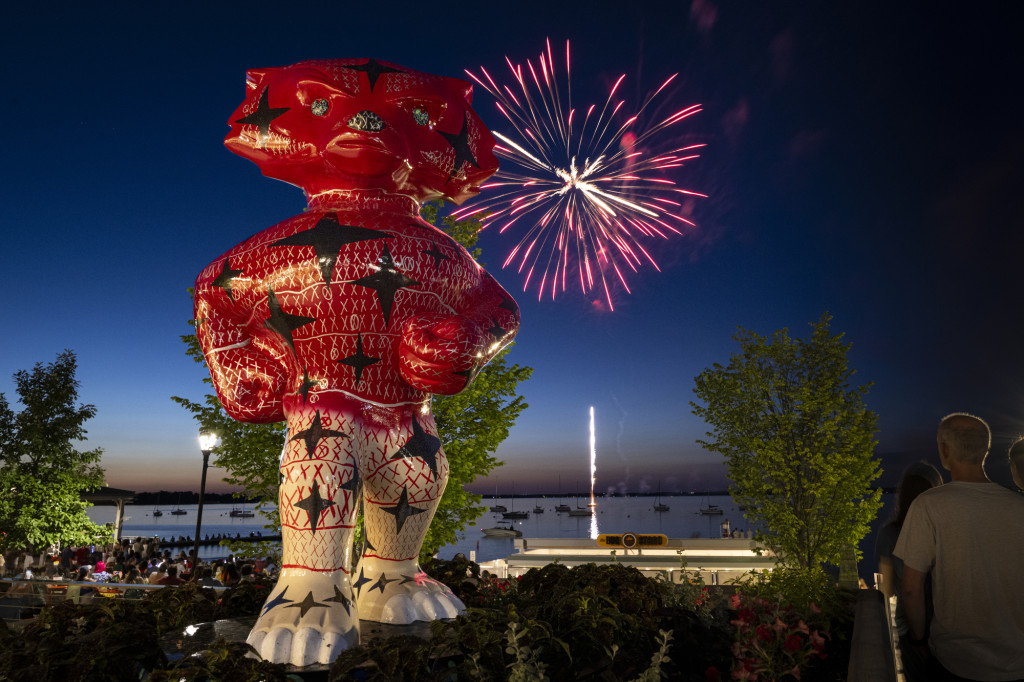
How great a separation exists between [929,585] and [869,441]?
29.8 feet

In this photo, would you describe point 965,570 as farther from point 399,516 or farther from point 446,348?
point 399,516

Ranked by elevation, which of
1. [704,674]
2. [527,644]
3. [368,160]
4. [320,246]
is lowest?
[704,674]

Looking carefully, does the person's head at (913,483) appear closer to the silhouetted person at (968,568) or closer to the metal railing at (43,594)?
the silhouetted person at (968,568)

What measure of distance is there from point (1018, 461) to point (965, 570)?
1.45 metres

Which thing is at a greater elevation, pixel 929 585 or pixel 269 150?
pixel 269 150

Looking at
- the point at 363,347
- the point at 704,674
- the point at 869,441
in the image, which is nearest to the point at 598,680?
the point at 704,674

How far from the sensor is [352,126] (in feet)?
11.7

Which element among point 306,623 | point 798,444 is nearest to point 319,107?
point 306,623

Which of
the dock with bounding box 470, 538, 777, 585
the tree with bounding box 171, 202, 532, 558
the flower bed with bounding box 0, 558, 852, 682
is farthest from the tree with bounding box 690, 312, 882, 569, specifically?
the flower bed with bounding box 0, 558, 852, 682

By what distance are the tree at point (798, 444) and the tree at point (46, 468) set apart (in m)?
13.1

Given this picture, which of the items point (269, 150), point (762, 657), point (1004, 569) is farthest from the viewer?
point (269, 150)

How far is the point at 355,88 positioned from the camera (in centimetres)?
363

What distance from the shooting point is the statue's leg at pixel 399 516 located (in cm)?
350

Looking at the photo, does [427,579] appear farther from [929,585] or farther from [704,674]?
[929,585]
